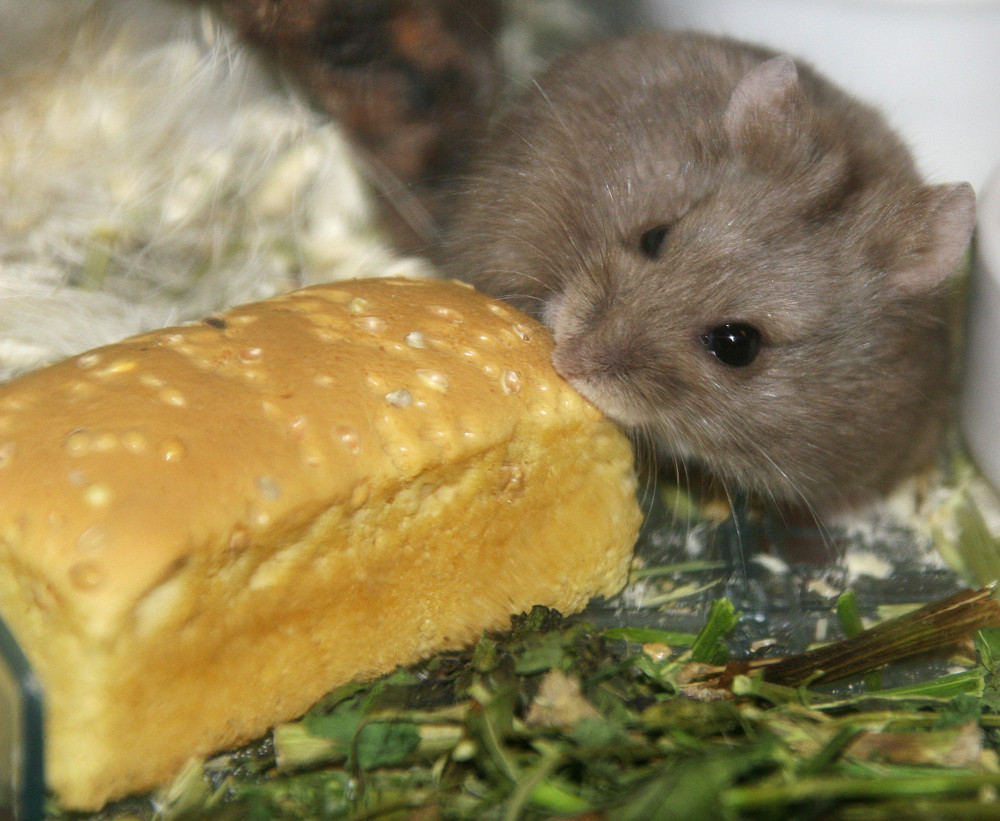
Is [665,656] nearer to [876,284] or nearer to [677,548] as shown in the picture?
[677,548]

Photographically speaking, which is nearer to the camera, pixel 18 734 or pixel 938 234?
pixel 18 734

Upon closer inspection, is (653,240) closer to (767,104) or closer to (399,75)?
(767,104)

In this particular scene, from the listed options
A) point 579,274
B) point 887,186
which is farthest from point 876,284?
point 579,274

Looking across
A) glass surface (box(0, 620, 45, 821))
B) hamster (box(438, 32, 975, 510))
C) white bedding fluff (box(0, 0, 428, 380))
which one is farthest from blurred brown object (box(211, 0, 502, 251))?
glass surface (box(0, 620, 45, 821))

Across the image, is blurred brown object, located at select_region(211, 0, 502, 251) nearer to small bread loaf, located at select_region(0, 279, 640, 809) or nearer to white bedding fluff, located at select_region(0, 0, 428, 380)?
white bedding fluff, located at select_region(0, 0, 428, 380)

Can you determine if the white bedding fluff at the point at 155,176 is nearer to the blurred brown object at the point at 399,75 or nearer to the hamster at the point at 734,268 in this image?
the blurred brown object at the point at 399,75

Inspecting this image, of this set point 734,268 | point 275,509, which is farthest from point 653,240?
point 275,509
